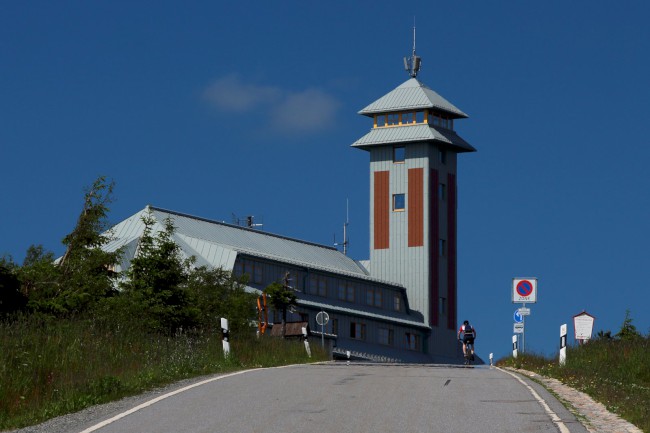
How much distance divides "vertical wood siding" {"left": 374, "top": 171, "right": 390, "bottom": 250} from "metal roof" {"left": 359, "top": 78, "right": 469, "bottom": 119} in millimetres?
5106

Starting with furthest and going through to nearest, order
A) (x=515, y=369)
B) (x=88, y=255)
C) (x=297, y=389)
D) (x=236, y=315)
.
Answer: (x=236, y=315) < (x=88, y=255) < (x=515, y=369) < (x=297, y=389)

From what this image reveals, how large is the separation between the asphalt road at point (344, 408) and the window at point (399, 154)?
78.9 m

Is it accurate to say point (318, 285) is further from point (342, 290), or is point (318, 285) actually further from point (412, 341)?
point (412, 341)

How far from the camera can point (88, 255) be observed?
53344mm

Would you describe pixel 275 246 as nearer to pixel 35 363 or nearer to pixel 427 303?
pixel 427 303

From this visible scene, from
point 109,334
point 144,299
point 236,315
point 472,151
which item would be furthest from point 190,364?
point 472,151

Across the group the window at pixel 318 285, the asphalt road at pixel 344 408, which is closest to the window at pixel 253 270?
the window at pixel 318 285

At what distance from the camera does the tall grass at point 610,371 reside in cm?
1957

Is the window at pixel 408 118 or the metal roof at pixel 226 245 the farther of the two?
the window at pixel 408 118

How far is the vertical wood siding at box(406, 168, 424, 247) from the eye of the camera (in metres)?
101

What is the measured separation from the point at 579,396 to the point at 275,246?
75.3 meters

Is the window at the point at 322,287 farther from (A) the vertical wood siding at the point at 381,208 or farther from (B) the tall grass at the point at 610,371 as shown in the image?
(B) the tall grass at the point at 610,371

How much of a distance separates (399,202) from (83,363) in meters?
80.7

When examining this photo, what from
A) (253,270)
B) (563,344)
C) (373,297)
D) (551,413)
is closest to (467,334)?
(563,344)
